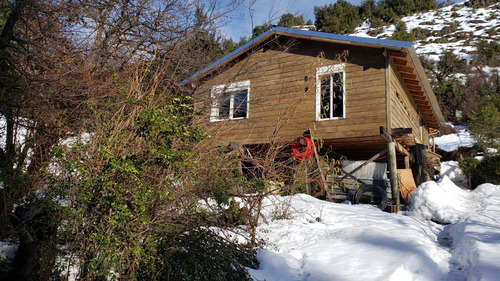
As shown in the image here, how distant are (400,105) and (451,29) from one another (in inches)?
1539

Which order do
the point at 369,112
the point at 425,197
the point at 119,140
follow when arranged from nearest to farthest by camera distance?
the point at 119,140 < the point at 425,197 < the point at 369,112

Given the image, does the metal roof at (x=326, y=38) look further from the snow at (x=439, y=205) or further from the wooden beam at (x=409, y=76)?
the snow at (x=439, y=205)

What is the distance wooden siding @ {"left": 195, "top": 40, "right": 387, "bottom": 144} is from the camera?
10.1 meters

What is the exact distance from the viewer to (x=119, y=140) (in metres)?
3.80

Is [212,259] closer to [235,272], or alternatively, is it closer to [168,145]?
[235,272]

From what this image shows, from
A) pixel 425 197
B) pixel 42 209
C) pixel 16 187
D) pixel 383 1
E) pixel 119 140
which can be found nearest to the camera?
pixel 42 209

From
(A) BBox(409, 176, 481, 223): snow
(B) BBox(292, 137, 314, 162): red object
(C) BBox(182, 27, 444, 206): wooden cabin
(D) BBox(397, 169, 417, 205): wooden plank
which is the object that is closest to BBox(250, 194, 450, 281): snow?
(A) BBox(409, 176, 481, 223): snow

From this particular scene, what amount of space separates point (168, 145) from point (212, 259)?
1.31 metres

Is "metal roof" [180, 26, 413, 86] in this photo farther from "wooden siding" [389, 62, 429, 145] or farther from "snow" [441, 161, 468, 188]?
"snow" [441, 161, 468, 188]

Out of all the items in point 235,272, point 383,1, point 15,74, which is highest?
point 383,1

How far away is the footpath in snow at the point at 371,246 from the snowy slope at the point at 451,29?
107ft

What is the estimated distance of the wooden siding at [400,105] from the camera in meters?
10.6

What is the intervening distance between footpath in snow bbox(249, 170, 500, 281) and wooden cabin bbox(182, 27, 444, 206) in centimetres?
275

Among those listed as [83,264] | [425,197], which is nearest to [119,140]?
[83,264]
